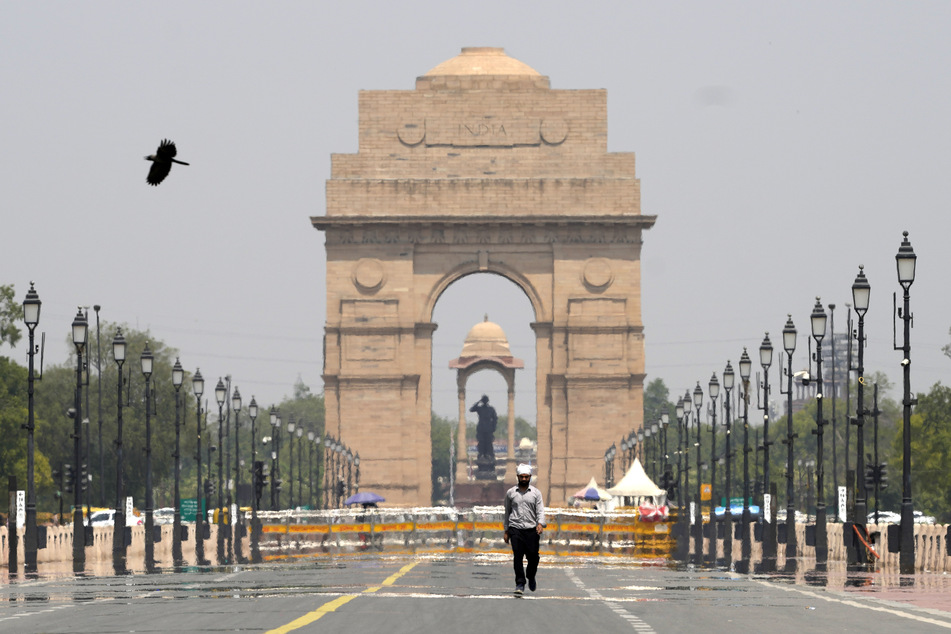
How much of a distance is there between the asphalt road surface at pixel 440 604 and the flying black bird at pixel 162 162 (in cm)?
439

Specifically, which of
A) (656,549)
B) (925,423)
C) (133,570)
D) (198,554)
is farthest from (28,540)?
(925,423)

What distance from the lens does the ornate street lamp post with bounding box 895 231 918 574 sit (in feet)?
121

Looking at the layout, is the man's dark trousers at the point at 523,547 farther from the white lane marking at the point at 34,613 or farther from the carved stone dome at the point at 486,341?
the carved stone dome at the point at 486,341

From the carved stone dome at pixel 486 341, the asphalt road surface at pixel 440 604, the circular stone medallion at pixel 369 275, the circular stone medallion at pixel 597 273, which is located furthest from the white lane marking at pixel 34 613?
the carved stone dome at pixel 486 341

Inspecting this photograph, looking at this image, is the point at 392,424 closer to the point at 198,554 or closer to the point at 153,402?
the point at 153,402

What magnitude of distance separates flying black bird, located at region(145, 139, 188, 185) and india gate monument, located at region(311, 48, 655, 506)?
7562 centimetres

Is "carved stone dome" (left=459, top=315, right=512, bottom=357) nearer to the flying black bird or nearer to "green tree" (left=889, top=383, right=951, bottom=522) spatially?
"green tree" (left=889, top=383, right=951, bottom=522)

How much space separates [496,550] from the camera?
185 feet

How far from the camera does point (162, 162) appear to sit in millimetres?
18172

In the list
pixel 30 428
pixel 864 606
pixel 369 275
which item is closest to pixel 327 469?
pixel 369 275

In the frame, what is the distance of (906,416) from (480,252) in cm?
5688

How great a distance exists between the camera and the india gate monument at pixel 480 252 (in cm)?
9425

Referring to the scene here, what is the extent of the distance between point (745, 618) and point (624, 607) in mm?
2090

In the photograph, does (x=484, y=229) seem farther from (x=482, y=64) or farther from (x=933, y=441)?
(x=933, y=441)
